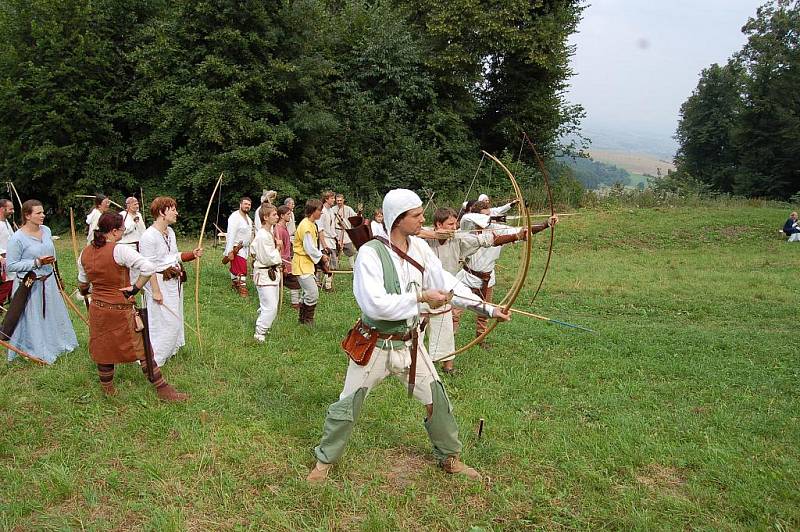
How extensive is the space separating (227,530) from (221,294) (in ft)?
24.4

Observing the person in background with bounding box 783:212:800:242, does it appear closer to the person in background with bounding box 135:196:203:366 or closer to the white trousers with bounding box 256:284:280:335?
the white trousers with bounding box 256:284:280:335

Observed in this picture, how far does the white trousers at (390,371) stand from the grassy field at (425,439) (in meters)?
0.70

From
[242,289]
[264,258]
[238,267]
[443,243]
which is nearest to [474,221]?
[443,243]

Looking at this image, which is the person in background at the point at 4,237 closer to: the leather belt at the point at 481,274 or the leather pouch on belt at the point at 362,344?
the leather pouch on belt at the point at 362,344

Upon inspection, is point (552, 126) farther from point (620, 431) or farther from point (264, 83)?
point (620, 431)

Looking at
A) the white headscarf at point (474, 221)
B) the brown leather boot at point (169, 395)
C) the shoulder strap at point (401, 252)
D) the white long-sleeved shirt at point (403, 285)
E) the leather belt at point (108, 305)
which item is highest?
the white headscarf at point (474, 221)

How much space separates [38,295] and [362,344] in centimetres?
466

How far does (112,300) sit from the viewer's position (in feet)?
16.9

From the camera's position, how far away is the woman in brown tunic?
197 inches

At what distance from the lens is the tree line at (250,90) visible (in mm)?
19812

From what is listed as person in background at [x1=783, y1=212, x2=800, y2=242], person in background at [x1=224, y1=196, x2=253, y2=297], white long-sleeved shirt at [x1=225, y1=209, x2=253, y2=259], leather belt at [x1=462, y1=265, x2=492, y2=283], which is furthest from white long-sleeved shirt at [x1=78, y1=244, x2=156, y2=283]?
person in background at [x1=783, y1=212, x2=800, y2=242]

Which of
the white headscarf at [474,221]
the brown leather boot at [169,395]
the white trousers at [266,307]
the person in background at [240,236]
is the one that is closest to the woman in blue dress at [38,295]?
the brown leather boot at [169,395]

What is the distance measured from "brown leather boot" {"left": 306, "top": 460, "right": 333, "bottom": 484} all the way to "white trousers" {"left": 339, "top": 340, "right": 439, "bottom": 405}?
0.54 m

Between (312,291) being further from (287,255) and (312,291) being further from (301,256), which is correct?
(287,255)
